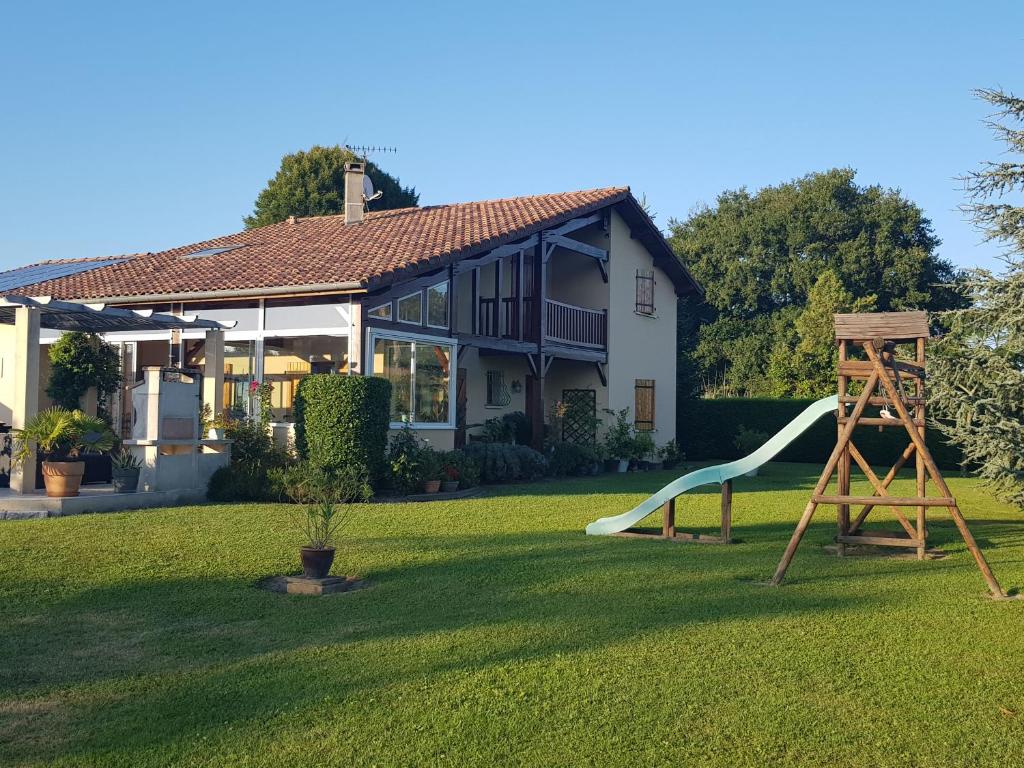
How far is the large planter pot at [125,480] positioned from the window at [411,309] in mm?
5495

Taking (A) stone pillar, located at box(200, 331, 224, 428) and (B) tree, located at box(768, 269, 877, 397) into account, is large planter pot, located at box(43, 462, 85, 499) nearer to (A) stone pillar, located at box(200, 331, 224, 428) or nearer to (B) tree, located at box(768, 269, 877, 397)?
(A) stone pillar, located at box(200, 331, 224, 428)

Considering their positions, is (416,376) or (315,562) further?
(416,376)

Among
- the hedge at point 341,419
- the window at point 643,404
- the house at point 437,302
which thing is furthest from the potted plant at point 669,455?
the hedge at point 341,419

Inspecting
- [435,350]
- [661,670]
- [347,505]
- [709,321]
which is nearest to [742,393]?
[709,321]

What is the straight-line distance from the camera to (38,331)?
1307cm

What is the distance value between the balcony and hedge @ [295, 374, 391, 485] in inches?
241

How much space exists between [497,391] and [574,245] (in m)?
3.82

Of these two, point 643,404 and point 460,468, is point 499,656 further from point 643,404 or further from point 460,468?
point 643,404

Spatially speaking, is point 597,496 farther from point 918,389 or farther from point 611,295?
point 611,295

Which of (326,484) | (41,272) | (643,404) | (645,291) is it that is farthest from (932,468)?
(41,272)

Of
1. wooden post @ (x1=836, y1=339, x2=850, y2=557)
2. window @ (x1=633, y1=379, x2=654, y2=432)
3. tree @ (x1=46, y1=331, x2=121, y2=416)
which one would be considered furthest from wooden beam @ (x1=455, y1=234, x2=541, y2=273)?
wooden post @ (x1=836, y1=339, x2=850, y2=557)

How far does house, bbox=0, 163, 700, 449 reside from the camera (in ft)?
54.7

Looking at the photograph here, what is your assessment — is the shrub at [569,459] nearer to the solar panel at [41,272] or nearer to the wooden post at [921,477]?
the wooden post at [921,477]

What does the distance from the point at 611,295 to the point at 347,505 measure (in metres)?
12.2
